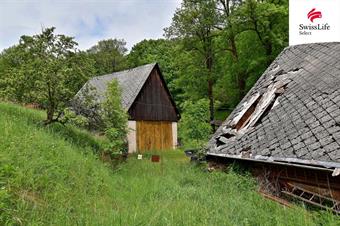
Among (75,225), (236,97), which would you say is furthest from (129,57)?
(75,225)

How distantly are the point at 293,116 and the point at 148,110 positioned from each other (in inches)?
644

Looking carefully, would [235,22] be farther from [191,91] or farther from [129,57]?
[129,57]

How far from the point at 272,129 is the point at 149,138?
51.9 feet

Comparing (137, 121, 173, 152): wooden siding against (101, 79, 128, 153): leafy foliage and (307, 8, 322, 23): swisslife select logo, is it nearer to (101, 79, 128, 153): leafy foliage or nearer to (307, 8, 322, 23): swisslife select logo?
(101, 79, 128, 153): leafy foliage

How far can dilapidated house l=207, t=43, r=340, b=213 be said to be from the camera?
653cm

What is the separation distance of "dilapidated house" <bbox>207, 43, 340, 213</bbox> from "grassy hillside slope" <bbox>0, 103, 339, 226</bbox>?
0.77 metres

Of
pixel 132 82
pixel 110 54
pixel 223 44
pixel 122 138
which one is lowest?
pixel 122 138

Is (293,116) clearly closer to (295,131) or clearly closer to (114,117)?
(295,131)

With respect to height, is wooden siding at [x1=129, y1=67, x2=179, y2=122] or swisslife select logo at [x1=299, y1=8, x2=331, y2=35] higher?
swisslife select logo at [x1=299, y1=8, x2=331, y2=35]

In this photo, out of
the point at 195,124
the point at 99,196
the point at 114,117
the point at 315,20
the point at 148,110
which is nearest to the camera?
the point at 99,196

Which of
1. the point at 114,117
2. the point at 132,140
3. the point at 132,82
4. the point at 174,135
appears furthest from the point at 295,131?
the point at 174,135

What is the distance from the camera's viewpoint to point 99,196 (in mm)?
6941

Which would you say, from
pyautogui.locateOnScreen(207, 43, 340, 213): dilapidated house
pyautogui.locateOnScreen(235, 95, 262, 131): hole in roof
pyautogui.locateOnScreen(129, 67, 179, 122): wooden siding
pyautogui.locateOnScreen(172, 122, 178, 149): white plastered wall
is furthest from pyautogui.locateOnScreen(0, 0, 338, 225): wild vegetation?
pyautogui.locateOnScreen(172, 122, 178, 149): white plastered wall

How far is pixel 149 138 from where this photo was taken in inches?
947
